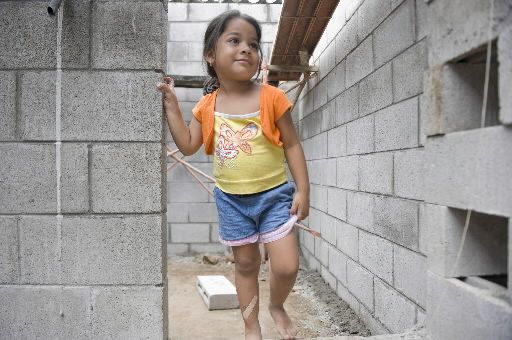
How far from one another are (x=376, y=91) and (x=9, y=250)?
7.46 ft

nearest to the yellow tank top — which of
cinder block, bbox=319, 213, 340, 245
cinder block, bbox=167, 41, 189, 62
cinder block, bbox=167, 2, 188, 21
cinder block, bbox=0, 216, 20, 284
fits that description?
Result: cinder block, bbox=0, 216, 20, 284

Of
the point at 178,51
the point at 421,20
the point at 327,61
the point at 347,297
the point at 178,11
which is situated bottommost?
the point at 347,297

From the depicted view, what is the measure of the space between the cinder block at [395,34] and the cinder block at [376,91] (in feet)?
0.26

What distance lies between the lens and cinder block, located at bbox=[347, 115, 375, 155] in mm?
2982

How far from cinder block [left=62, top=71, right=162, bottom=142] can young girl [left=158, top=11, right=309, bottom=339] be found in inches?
3.4

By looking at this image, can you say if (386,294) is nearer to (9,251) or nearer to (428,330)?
(428,330)

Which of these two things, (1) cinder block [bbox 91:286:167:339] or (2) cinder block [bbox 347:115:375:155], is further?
(2) cinder block [bbox 347:115:375:155]

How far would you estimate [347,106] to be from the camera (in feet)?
11.7

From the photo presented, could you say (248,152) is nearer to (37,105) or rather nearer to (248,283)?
(248,283)

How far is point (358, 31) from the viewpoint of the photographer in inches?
129

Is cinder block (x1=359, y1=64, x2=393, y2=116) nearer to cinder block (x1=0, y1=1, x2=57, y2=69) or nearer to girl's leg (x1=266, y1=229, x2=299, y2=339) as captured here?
→ girl's leg (x1=266, y1=229, x2=299, y2=339)

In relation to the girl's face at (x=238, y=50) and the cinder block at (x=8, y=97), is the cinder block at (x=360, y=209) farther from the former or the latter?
the cinder block at (x=8, y=97)

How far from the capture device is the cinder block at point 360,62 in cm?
300

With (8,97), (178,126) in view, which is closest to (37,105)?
(8,97)
